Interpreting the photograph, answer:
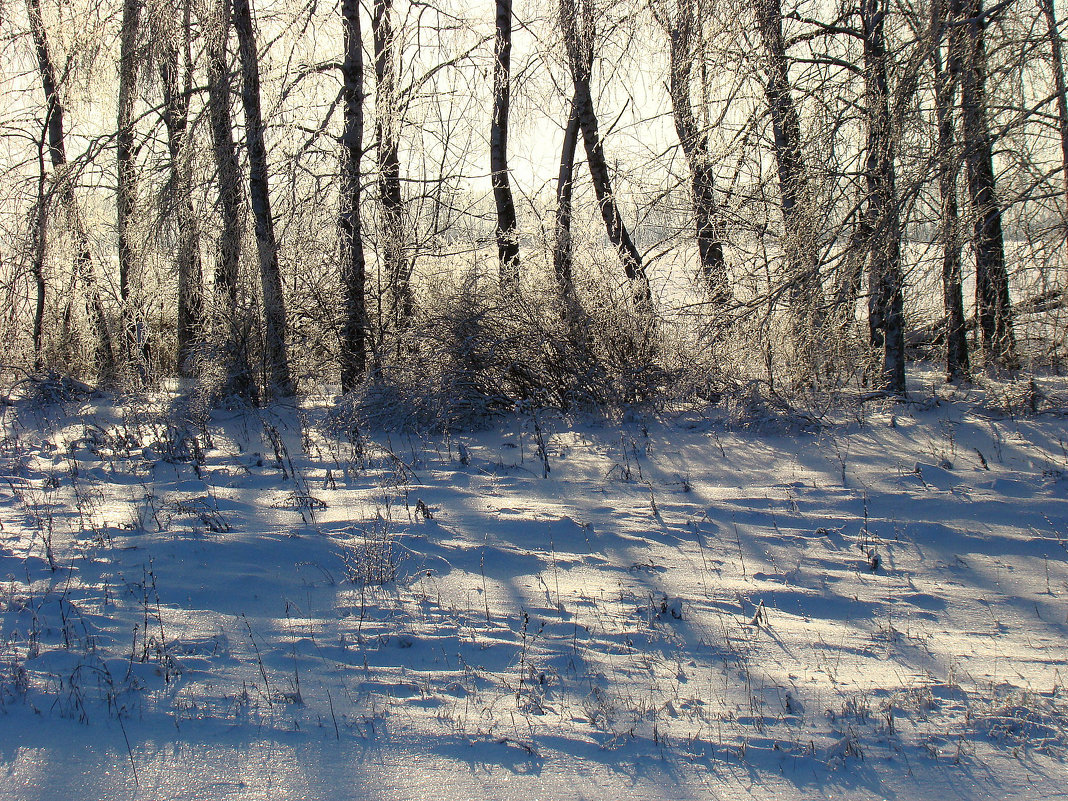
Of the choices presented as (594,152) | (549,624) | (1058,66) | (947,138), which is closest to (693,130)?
(594,152)

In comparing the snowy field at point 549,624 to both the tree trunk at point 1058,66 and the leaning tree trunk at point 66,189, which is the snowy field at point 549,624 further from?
the leaning tree trunk at point 66,189

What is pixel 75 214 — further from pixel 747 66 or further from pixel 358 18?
pixel 747 66

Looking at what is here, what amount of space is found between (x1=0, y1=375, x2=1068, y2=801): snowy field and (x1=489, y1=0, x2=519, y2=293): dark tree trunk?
4752mm

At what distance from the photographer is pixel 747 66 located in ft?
24.1

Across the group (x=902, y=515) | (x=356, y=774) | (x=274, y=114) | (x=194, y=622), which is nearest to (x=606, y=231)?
(x=274, y=114)

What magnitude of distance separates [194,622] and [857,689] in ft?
10.00

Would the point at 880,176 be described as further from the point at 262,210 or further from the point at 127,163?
the point at 127,163

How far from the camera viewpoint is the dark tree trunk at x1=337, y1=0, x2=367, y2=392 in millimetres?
10023

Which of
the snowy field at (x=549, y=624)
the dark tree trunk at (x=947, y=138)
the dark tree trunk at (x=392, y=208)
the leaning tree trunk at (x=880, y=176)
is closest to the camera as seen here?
the snowy field at (x=549, y=624)

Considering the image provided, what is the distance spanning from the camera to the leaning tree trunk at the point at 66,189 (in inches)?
442

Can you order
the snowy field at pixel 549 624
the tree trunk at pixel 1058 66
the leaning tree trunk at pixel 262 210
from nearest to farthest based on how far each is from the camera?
the snowy field at pixel 549 624, the tree trunk at pixel 1058 66, the leaning tree trunk at pixel 262 210

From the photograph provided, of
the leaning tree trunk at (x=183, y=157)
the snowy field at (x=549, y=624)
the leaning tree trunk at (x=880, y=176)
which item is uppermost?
the leaning tree trunk at (x=183, y=157)

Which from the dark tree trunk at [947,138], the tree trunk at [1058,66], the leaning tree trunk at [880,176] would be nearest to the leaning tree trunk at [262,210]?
the leaning tree trunk at [880,176]

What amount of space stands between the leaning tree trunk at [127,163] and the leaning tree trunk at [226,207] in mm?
887
